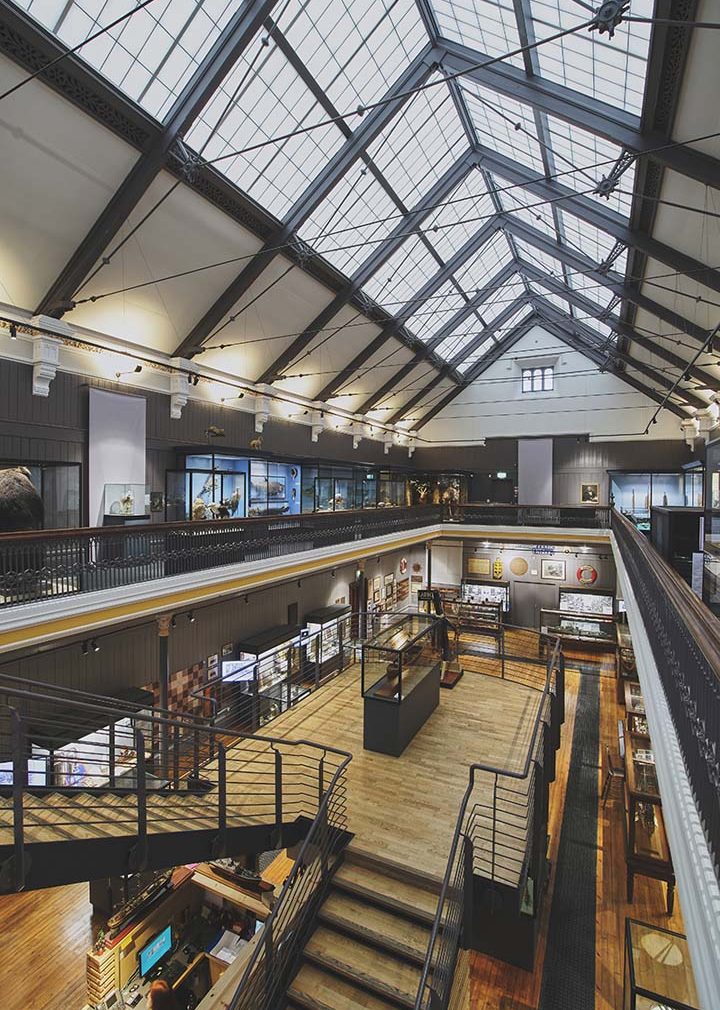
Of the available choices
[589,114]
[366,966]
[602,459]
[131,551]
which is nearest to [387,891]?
[366,966]

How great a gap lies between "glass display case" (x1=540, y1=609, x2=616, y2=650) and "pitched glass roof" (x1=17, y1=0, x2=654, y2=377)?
12.5 metres

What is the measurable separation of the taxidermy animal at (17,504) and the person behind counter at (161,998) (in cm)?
534

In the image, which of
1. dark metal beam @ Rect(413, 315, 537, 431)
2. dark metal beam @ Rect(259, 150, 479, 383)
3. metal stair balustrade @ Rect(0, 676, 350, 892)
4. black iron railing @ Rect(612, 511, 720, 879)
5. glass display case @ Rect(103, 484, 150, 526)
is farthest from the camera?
dark metal beam @ Rect(413, 315, 537, 431)

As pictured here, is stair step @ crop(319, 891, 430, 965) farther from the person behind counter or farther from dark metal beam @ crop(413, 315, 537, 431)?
dark metal beam @ crop(413, 315, 537, 431)

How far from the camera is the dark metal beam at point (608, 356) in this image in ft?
60.3

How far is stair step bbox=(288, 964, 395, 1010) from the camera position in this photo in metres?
4.73

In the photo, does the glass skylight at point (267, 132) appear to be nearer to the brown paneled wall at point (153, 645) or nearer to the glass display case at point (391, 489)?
the brown paneled wall at point (153, 645)

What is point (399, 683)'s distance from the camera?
7.93 metres

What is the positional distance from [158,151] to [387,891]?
10.1 meters

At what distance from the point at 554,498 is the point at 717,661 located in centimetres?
2133

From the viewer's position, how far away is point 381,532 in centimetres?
1574

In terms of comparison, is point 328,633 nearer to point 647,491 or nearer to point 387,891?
point 387,891

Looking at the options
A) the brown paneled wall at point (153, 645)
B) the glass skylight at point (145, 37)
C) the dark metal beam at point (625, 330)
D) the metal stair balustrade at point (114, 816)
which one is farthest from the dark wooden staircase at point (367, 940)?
the dark metal beam at point (625, 330)

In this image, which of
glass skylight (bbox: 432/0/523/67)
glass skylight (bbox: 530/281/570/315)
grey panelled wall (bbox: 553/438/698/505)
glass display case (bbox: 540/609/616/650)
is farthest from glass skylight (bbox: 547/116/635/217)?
glass display case (bbox: 540/609/616/650)
